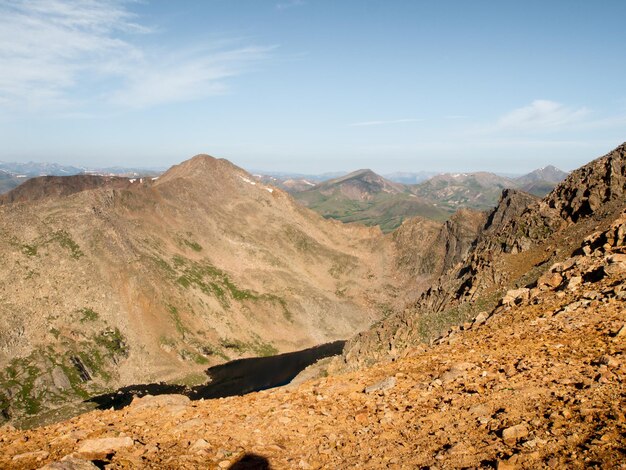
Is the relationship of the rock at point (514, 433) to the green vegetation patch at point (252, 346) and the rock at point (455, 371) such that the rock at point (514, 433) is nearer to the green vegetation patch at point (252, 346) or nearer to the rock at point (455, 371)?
the rock at point (455, 371)

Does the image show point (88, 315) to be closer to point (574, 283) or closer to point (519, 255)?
point (519, 255)

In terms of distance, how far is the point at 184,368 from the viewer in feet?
416

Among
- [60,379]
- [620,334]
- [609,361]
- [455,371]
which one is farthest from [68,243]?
[609,361]

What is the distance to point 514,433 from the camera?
11719 millimetres

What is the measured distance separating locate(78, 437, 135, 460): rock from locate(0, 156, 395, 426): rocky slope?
318 ft

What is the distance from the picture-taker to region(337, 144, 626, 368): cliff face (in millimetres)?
53250

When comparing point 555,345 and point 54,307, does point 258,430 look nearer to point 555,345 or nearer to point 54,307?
point 555,345

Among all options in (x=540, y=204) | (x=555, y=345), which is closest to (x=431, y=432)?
(x=555, y=345)

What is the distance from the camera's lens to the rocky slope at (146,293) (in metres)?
110

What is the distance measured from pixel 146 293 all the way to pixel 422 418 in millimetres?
133211

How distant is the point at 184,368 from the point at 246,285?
153ft

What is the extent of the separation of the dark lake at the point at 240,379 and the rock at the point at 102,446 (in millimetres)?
97896

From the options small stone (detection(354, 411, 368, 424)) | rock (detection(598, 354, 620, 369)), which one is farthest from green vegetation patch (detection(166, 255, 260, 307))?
rock (detection(598, 354, 620, 369))

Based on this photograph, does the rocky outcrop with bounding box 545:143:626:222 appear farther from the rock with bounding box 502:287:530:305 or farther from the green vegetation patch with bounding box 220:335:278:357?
the green vegetation patch with bounding box 220:335:278:357
